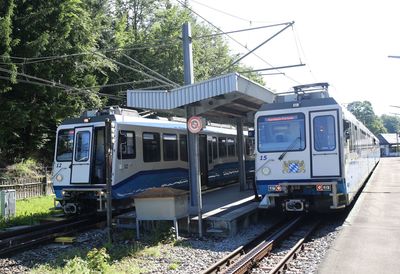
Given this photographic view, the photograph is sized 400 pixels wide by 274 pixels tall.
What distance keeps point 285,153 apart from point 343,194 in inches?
70.5

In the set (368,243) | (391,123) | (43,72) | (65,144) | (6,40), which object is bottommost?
(368,243)

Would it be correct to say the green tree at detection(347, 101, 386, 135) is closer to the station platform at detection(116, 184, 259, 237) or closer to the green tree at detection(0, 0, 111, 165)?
the green tree at detection(0, 0, 111, 165)

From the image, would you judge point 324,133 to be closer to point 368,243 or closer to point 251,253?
point 368,243

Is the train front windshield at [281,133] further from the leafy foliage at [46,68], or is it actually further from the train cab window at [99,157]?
the train cab window at [99,157]

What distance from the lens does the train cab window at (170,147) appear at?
1731cm

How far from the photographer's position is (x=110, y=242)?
1073 centimetres

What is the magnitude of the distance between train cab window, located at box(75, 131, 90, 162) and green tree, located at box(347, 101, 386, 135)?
122 m

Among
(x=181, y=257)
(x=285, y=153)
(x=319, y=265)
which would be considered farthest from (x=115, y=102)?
(x=319, y=265)

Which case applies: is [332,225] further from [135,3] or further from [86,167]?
[135,3]

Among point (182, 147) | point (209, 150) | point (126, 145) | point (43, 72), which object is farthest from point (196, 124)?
point (43, 72)

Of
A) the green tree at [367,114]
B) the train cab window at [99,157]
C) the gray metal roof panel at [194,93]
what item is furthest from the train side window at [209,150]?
the green tree at [367,114]

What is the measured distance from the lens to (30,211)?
16.7 m

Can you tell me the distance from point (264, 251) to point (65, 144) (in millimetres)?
8575

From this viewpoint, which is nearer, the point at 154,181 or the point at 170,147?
the point at 154,181
